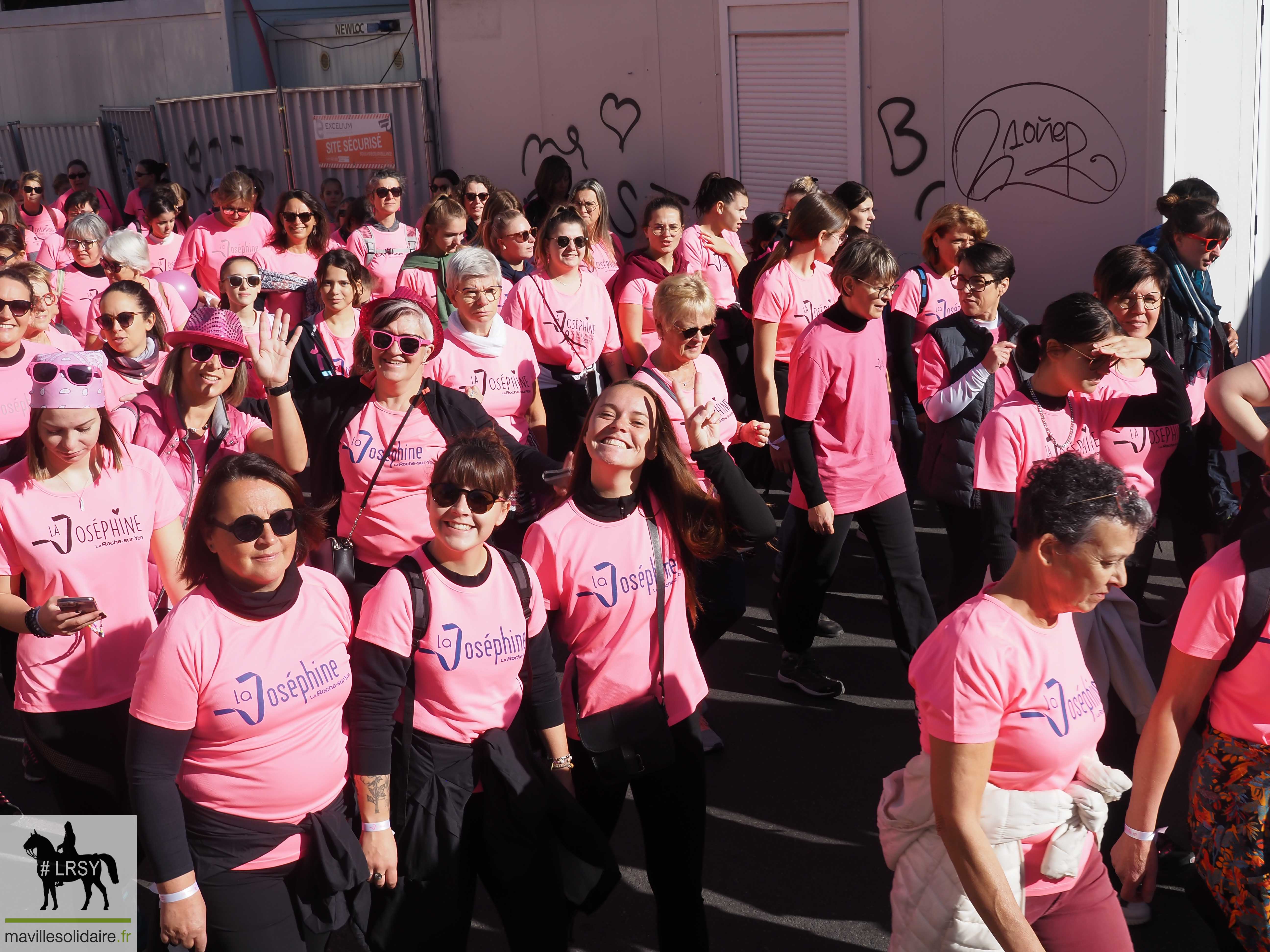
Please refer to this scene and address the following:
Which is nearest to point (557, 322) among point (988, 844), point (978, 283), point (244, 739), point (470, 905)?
A: point (978, 283)

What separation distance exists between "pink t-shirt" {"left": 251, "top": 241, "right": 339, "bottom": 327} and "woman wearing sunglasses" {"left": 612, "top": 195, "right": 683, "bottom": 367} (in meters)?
1.99

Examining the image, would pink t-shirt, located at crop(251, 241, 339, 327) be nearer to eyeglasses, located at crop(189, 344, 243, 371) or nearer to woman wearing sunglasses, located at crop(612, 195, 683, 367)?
woman wearing sunglasses, located at crop(612, 195, 683, 367)

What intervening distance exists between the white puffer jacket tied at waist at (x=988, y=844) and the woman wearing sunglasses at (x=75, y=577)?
2.19 metres

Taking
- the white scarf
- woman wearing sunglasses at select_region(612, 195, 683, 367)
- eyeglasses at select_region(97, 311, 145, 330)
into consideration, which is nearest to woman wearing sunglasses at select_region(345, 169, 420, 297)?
woman wearing sunglasses at select_region(612, 195, 683, 367)

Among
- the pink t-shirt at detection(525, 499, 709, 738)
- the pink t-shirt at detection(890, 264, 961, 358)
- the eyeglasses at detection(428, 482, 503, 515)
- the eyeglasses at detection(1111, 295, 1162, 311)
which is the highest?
the eyeglasses at detection(1111, 295, 1162, 311)

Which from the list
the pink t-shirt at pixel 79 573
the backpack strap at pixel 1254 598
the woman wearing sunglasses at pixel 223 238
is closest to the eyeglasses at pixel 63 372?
the pink t-shirt at pixel 79 573

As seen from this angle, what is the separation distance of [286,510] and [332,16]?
17640 millimetres

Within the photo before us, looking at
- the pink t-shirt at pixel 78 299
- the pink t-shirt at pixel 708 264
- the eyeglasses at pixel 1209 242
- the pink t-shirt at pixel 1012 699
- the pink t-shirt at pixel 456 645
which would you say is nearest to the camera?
the pink t-shirt at pixel 1012 699

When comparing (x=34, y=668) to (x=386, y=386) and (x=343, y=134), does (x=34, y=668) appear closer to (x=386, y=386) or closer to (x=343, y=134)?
(x=386, y=386)

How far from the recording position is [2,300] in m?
5.14

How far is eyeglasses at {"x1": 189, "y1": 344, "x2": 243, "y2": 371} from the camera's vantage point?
14.6 feet

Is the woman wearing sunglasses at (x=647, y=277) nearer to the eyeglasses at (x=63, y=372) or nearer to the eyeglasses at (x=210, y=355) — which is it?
the eyeglasses at (x=210, y=355)

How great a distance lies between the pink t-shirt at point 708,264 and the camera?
8.07 metres

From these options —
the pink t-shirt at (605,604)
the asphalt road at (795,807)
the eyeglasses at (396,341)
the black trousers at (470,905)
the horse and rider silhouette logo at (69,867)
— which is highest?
the eyeglasses at (396,341)
